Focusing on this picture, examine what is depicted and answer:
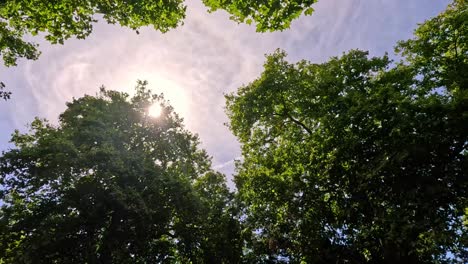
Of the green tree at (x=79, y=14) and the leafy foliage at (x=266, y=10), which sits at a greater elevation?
the green tree at (x=79, y=14)

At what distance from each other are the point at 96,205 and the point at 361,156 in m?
17.4

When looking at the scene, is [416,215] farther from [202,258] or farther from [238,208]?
[202,258]

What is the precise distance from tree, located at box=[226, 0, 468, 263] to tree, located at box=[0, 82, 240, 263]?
463 cm

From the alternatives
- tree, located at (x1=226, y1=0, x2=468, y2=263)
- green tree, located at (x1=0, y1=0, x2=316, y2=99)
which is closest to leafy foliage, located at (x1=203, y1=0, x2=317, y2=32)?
green tree, located at (x1=0, y1=0, x2=316, y2=99)

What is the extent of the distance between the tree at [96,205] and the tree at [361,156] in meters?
4.63

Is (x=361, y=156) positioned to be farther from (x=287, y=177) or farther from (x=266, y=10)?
(x=266, y=10)

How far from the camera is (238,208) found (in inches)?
1051

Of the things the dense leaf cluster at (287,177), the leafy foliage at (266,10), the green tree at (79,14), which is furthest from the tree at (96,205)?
the leafy foliage at (266,10)

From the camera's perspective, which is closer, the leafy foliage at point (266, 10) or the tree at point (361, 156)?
the leafy foliage at point (266, 10)

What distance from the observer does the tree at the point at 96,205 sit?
2334 cm

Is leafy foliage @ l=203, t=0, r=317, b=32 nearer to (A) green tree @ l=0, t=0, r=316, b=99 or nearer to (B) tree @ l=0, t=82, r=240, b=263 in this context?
(A) green tree @ l=0, t=0, r=316, b=99

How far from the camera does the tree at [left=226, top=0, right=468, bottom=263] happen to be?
1686cm

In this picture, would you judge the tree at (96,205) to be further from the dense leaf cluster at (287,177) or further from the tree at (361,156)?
the tree at (361,156)

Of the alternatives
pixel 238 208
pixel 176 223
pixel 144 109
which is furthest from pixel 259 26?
pixel 144 109
